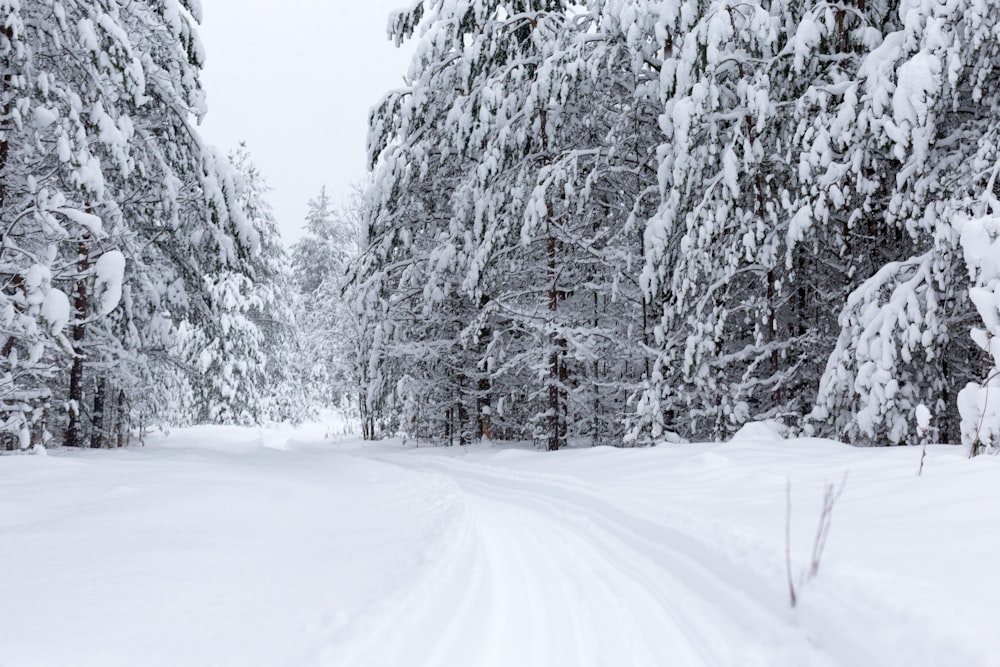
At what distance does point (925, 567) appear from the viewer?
9.12ft

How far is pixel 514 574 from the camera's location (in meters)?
3.79

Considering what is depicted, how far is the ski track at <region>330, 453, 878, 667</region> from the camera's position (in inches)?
102

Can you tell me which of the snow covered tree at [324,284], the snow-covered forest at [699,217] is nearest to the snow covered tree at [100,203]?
the snow-covered forest at [699,217]

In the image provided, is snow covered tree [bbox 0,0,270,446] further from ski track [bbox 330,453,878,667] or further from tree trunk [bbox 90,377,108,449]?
ski track [bbox 330,453,878,667]

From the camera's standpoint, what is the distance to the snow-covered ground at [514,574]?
2.36 meters

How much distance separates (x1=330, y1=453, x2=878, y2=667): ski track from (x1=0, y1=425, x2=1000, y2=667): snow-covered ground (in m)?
0.01

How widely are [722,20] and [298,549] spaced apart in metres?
7.53

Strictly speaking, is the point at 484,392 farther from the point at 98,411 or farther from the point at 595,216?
the point at 98,411

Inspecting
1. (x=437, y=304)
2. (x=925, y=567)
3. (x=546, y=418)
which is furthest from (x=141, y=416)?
(x=925, y=567)

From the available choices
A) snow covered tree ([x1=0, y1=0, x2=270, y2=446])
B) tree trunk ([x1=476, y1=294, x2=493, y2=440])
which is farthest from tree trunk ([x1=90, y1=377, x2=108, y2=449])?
tree trunk ([x1=476, y1=294, x2=493, y2=440])

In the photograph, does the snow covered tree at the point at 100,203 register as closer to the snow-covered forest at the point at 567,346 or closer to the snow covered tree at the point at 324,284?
the snow-covered forest at the point at 567,346

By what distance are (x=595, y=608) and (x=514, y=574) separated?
694mm

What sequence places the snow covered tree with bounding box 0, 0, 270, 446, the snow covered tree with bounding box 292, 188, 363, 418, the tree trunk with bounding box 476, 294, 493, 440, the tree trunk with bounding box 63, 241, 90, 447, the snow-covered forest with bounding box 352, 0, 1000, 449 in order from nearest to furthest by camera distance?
the snow-covered forest with bounding box 352, 0, 1000, 449
the snow covered tree with bounding box 0, 0, 270, 446
the tree trunk with bounding box 63, 241, 90, 447
the tree trunk with bounding box 476, 294, 493, 440
the snow covered tree with bounding box 292, 188, 363, 418

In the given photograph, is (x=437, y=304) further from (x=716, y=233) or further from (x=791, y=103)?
(x=791, y=103)
